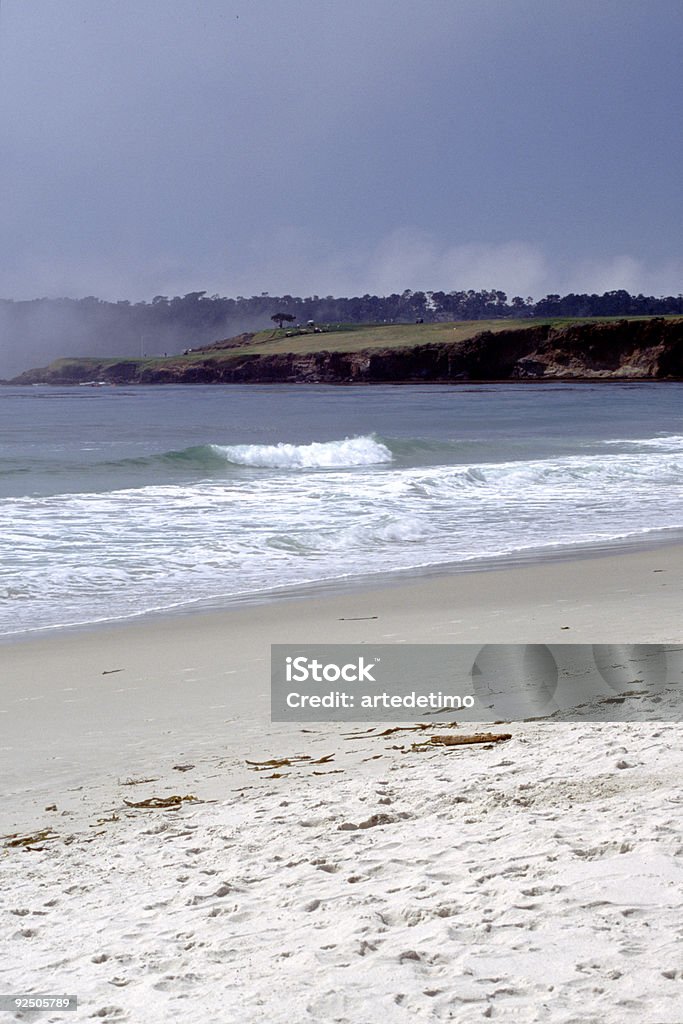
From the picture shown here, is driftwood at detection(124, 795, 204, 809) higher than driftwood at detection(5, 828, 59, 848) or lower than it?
higher

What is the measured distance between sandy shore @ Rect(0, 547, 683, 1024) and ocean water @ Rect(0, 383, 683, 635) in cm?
339

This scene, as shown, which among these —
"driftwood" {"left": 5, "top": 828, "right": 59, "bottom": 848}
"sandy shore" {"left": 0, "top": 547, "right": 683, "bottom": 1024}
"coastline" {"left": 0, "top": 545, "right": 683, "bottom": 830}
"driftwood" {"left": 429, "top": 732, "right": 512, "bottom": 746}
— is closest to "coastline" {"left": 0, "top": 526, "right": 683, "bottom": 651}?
"coastline" {"left": 0, "top": 545, "right": 683, "bottom": 830}

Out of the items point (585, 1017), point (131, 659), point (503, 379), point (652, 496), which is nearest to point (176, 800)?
point (585, 1017)

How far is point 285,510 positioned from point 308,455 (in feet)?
37.7

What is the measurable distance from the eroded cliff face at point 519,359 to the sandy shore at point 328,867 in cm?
11016

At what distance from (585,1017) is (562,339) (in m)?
120

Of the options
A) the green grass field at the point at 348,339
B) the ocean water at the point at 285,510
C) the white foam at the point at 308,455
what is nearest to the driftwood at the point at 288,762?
the ocean water at the point at 285,510

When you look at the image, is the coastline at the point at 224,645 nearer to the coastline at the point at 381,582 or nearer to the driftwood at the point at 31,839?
the coastline at the point at 381,582

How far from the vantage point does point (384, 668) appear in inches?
240

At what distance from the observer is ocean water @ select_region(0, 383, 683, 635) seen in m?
9.68

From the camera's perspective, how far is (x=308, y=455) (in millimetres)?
25812

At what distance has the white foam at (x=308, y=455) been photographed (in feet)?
79.6

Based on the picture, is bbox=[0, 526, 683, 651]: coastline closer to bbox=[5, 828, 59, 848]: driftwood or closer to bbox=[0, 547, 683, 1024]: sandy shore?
bbox=[0, 547, 683, 1024]: sandy shore

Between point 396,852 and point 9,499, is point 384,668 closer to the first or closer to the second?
point 396,852
